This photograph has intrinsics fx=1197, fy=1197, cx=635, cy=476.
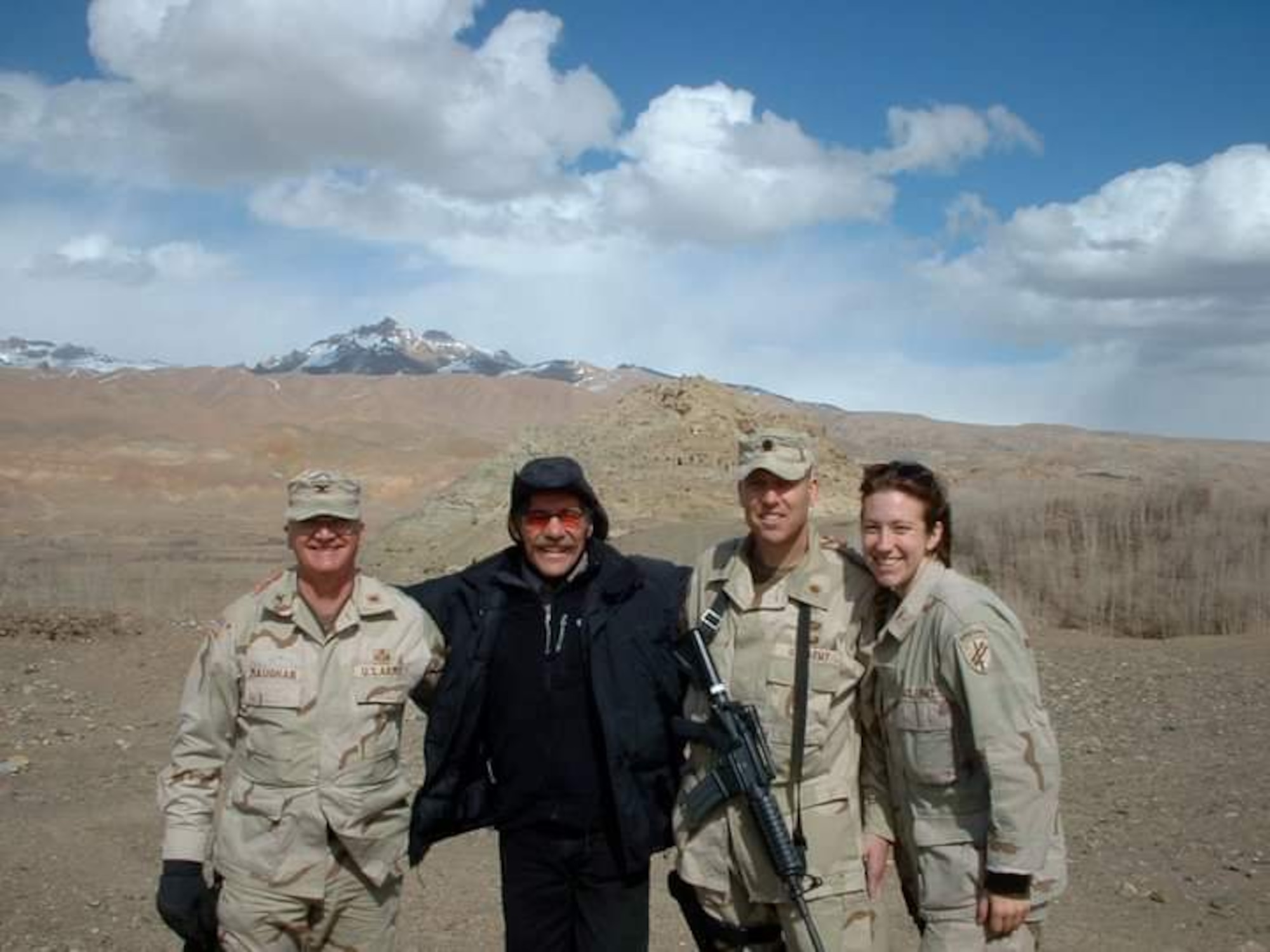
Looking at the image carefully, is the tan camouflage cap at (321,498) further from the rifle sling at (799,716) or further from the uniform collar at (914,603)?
the uniform collar at (914,603)

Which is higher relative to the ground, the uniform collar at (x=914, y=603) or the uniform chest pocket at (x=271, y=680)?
the uniform collar at (x=914, y=603)

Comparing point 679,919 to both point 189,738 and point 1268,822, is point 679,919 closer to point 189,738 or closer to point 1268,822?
point 189,738

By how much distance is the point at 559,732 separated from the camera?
10.3 feet

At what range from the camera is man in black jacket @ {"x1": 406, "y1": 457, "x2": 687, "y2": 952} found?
3.12m

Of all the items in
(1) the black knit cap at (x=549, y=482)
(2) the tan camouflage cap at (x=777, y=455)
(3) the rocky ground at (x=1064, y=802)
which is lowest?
(3) the rocky ground at (x=1064, y=802)

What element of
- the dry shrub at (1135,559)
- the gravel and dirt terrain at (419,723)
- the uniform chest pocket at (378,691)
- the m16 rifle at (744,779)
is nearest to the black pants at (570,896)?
the m16 rifle at (744,779)

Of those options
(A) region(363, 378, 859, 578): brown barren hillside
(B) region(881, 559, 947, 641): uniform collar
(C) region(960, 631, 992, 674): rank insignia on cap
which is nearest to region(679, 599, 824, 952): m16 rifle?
(B) region(881, 559, 947, 641): uniform collar

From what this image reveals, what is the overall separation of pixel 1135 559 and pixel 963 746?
1319 centimetres

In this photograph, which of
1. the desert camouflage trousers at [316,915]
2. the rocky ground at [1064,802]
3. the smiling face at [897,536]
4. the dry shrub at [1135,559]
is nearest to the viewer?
the smiling face at [897,536]

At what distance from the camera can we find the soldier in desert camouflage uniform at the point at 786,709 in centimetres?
292

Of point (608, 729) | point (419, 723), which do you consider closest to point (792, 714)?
point (608, 729)

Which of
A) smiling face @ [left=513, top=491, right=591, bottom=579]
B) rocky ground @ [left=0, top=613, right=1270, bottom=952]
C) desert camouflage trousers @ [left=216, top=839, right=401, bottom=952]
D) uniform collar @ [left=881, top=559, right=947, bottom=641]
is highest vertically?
smiling face @ [left=513, top=491, right=591, bottom=579]

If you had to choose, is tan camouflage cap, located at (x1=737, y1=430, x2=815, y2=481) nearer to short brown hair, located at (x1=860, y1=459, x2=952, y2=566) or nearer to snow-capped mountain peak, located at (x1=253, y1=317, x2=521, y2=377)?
short brown hair, located at (x1=860, y1=459, x2=952, y2=566)

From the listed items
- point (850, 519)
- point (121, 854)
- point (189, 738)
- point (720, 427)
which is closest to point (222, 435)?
point (720, 427)
